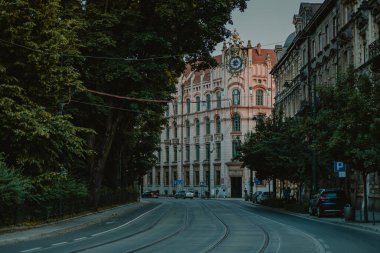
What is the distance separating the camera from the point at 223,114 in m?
93.2

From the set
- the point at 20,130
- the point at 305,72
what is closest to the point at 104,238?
the point at 20,130

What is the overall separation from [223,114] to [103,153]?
194 feet

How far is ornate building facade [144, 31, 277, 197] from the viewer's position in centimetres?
9125

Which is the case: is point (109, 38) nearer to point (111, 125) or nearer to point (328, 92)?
point (111, 125)

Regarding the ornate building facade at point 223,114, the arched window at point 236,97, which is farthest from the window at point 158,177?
the arched window at point 236,97

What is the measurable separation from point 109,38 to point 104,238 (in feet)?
47.8

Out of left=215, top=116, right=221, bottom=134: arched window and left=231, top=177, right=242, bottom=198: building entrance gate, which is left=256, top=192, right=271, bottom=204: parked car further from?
left=215, top=116, right=221, bottom=134: arched window

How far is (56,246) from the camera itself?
16.3 metres

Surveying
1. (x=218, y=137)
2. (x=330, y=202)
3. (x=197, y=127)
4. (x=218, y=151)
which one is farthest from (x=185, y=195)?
(x=330, y=202)

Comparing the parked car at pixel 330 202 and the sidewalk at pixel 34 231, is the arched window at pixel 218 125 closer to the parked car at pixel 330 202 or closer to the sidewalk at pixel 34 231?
the parked car at pixel 330 202

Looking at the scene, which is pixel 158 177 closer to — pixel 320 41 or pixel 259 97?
pixel 259 97

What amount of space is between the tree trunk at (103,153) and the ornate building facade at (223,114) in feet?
171

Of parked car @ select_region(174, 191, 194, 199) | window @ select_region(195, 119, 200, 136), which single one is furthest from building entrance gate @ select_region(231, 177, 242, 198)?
window @ select_region(195, 119, 200, 136)

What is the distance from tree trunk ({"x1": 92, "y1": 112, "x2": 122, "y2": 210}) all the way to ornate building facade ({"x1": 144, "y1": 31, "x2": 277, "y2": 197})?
52.0m
